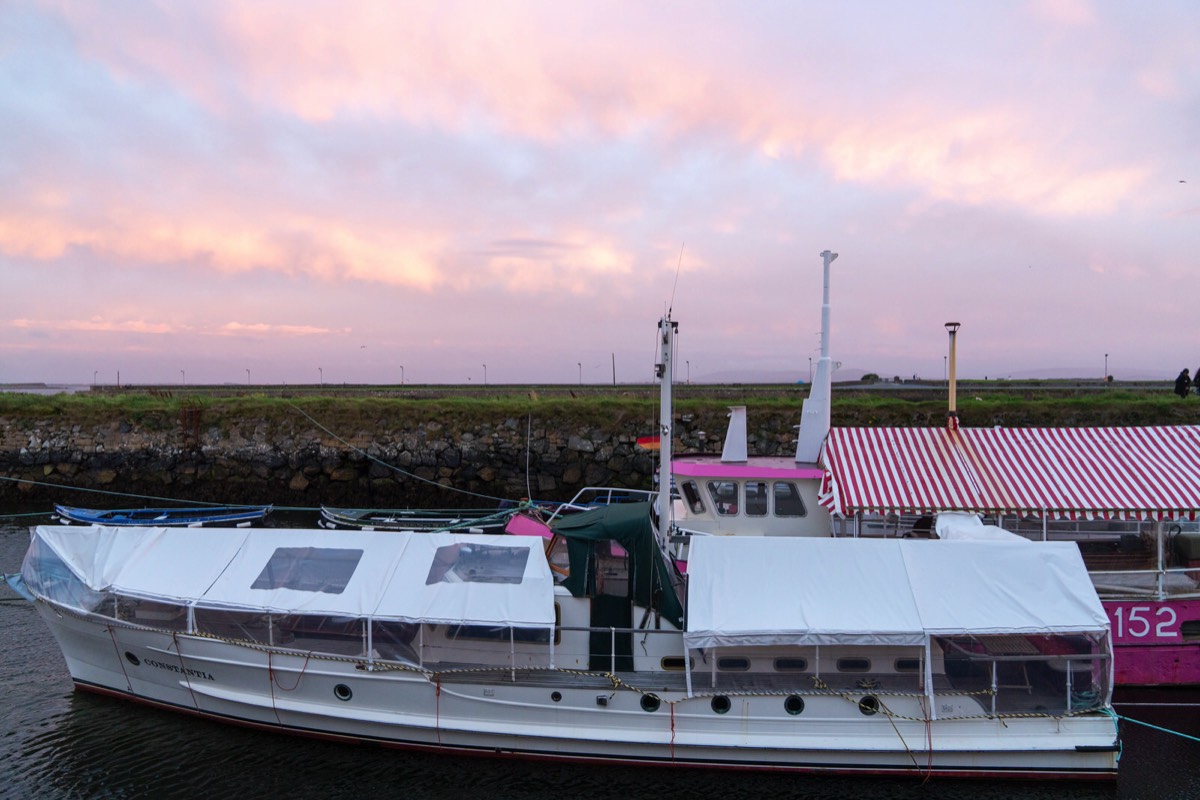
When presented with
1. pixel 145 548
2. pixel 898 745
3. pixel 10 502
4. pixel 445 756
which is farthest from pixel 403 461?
pixel 898 745

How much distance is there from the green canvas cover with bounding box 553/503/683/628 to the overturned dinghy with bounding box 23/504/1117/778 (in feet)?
0.10

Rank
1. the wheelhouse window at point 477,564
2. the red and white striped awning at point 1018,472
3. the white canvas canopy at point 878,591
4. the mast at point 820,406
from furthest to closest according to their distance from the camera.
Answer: the mast at point 820,406
the red and white striped awning at point 1018,472
the wheelhouse window at point 477,564
the white canvas canopy at point 878,591

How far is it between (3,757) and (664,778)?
30.8 ft

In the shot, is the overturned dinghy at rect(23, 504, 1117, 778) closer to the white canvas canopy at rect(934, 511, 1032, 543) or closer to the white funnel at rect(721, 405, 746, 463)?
the white canvas canopy at rect(934, 511, 1032, 543)

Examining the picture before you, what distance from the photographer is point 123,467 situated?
30547 mm

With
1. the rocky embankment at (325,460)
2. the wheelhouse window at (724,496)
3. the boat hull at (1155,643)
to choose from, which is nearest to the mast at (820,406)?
the wheelhouse window at (724,496)

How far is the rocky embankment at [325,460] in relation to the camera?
97.1 feet

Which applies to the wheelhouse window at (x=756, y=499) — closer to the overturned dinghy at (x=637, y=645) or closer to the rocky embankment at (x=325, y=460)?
the overturned dinghy at (x=637, y=645)

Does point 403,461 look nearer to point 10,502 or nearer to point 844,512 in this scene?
point 10,502

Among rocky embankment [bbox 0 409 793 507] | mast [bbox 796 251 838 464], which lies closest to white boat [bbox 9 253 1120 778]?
mast [bbox 796 251 838 464]

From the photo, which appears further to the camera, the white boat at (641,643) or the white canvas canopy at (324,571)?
the white canvas canopy at (324,571)

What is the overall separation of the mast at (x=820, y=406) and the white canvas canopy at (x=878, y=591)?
371 cm

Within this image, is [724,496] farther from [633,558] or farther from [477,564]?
[477,564]

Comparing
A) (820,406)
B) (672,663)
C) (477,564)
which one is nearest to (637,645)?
(672,663)
